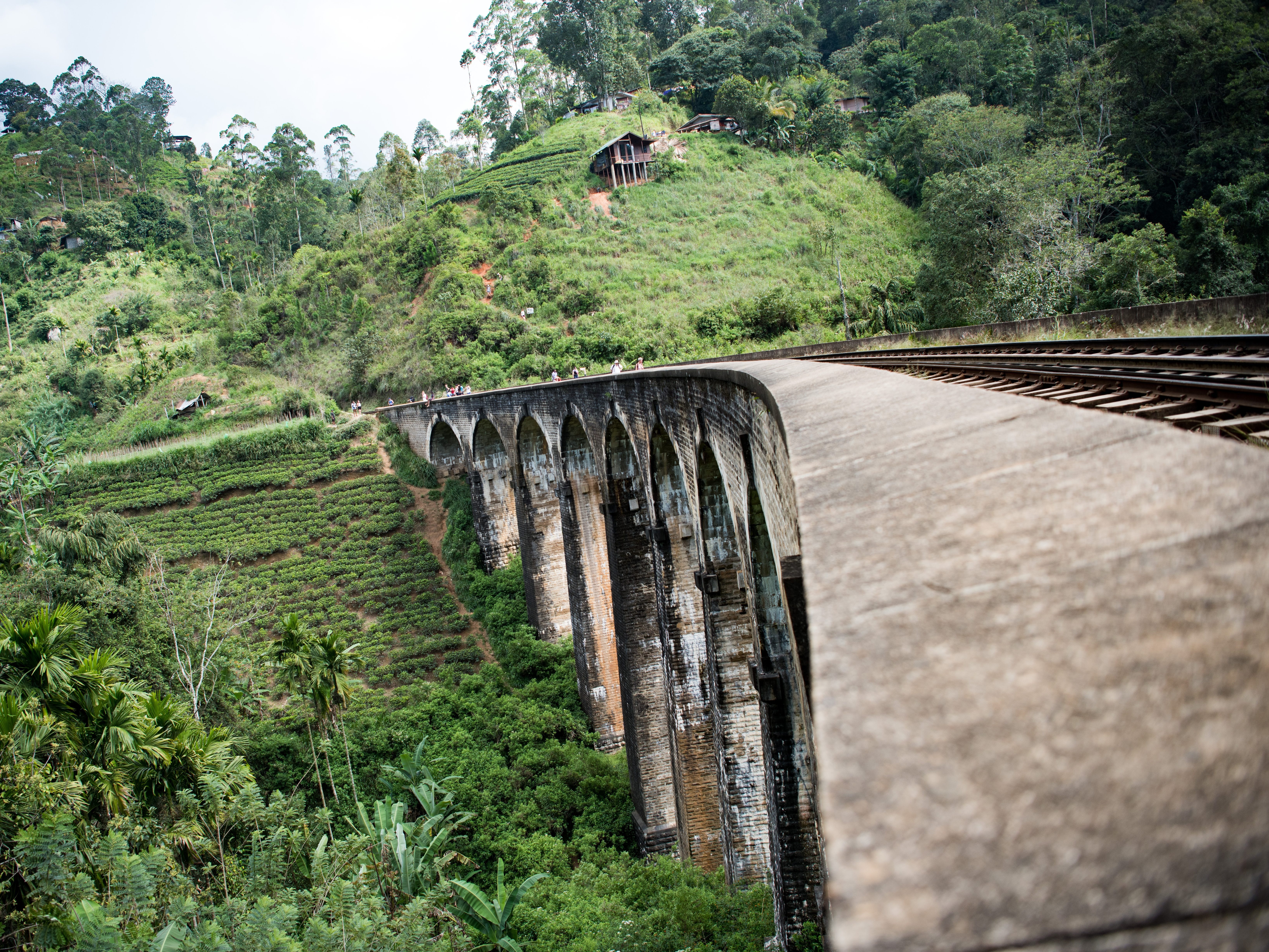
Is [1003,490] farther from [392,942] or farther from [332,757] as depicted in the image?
[332,757]

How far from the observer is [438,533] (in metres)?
29.4

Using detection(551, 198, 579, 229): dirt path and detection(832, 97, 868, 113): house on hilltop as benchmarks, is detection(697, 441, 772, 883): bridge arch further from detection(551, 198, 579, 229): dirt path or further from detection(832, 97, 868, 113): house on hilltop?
detection(832, 97, 868, 113): house on hilltop

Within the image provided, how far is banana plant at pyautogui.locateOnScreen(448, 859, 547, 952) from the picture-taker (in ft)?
40.5

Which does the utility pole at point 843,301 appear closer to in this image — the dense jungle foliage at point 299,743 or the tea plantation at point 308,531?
the dense jungle foliage at point 299,743

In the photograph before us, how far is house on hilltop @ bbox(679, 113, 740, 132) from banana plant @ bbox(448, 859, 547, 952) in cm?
5175

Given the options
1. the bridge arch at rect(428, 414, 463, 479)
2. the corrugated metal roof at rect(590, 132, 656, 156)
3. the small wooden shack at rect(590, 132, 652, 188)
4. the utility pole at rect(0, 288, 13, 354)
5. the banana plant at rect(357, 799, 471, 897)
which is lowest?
the banana plant at rect(357, 799, 471, 897)

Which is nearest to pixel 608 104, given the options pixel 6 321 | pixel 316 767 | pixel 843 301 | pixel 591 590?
pixel 843 301

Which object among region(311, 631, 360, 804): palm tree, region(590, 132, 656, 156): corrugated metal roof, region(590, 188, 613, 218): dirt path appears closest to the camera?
region(311, 631, 360, 804): palm tree

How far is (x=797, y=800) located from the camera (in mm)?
8203

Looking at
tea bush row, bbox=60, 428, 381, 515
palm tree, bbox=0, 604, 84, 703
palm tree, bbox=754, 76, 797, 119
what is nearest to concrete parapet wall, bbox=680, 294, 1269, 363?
palm tree, bbox=0, 604, 84, 703

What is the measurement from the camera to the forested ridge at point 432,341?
34.7ft

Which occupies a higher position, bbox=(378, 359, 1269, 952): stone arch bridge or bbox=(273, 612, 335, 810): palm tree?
bbox=(378, 359, 1269, 952): stone arch bridge

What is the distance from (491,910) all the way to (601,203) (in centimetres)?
4353

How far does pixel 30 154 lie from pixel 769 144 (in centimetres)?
6272
